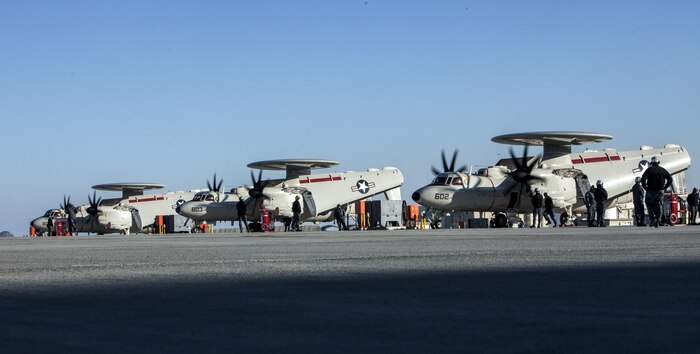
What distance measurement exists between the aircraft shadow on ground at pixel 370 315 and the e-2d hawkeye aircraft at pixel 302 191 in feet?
177

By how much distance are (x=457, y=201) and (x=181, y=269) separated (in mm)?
40498

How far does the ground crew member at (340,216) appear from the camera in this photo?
210 feet

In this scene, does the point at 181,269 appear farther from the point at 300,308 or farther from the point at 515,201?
the point at 515,201

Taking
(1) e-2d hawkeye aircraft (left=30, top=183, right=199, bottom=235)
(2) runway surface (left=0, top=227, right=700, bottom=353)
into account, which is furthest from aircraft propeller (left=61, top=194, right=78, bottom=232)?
(2) runway surface (left=0, top=227, right=700, bottom=353)

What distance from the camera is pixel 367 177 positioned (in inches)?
2628

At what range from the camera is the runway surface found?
3846 millimetres

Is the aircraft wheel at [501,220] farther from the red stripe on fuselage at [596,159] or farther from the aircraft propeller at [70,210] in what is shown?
the aircraft propeller at [70,210]

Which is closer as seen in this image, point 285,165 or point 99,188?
point 285,165

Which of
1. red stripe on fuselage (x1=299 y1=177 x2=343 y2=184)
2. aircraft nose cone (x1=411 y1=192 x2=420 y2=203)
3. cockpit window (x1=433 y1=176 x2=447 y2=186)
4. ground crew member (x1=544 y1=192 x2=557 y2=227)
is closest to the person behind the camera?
ground crew member (x1=544 y1=192 x2=557 y2=227)

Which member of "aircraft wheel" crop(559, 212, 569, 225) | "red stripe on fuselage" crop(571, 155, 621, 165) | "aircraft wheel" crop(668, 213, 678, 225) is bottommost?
"aircraft wheel" crop(559, 212, 569, 225)

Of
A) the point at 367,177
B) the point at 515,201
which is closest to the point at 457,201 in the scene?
the point at 515,201

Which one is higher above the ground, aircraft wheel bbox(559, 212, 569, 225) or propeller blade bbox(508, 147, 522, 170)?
propeller blade bbox(508, 147, 522, 170)

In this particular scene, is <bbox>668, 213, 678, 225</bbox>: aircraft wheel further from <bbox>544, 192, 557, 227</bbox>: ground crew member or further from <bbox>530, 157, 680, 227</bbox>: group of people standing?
<bbox>544, 192, 557, 227</bbox>: ground crew member

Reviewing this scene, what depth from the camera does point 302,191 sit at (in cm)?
6259
